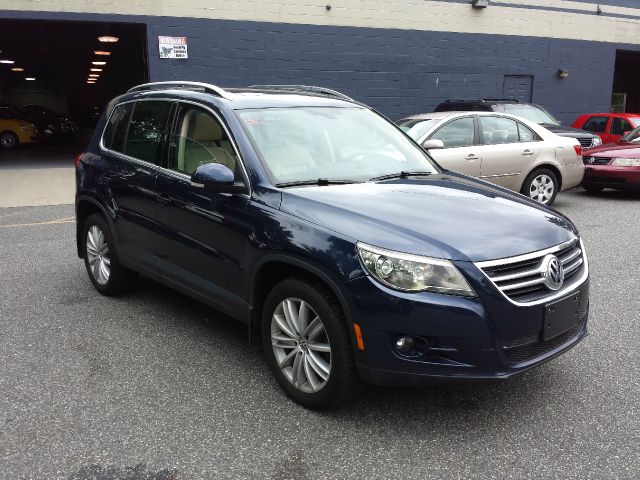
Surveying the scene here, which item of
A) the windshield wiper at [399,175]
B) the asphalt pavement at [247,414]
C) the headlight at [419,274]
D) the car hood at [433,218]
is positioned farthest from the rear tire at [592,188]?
the headlight at [419,274]

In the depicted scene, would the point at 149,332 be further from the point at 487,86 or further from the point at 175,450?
the point at 487,86

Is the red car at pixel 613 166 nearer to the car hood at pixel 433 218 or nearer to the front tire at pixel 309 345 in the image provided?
the car hood at pixel 433 218

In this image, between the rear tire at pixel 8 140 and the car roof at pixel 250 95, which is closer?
the car roof at pixel 250 95

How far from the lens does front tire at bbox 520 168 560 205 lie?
9828 mm

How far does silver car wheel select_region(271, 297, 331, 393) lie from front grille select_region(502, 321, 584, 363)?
93 cm

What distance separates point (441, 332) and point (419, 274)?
297 millimetres

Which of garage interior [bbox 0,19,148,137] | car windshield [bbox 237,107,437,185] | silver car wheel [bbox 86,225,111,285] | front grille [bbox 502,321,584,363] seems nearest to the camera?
front grille [bbox 502,321,584,363]

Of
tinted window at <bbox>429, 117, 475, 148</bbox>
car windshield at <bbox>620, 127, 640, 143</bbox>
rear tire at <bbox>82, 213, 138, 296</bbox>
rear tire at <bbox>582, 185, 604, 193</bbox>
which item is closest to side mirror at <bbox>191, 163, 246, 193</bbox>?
rear tire at <bbox>82, 213, 138, 296</bbox>

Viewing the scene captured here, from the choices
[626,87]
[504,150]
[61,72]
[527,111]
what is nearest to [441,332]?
[504,150]

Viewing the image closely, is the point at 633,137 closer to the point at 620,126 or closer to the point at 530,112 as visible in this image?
the point at 530,112

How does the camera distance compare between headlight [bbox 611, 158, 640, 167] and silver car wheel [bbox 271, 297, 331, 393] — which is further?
headlight [bbox 611, 158, 640, 167]

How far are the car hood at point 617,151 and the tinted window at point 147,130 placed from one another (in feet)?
30.0

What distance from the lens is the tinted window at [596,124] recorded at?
1599cm

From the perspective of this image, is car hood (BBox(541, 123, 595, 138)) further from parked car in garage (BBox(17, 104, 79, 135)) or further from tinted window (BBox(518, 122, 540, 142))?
parked car in garage (BBox(17, 104, 79, 135))
